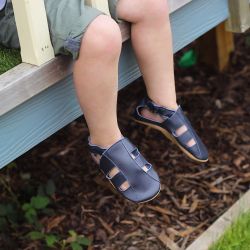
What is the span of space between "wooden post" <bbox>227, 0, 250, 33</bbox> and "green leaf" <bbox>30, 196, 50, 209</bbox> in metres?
1.10

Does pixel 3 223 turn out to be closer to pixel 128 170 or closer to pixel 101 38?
pixel 128 170

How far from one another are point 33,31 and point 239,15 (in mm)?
1081

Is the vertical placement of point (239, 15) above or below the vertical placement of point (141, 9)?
below

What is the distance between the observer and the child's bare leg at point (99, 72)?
191 centimetres

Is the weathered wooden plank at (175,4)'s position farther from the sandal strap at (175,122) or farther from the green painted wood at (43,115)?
the sandal strap at (175,122)

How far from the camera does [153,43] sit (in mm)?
2125

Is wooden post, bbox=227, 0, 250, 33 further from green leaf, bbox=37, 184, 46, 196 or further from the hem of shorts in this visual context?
green leaf, bbox=37, 184, 46, 196

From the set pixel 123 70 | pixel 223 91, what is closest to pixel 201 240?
pixel 123 70

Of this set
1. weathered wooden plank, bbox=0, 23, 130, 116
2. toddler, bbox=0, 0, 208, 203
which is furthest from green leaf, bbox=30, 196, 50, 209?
weathered wooden plank, bbox=0, 23, 130, 116

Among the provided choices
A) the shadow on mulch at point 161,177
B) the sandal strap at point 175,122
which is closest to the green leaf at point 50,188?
the shadow on mulch at point 161,177

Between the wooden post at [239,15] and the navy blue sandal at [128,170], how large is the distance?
3.00 feet

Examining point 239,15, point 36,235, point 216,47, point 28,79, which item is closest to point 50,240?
point 36,235

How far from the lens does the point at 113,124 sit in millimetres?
2055

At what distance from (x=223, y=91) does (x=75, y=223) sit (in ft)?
4.28
